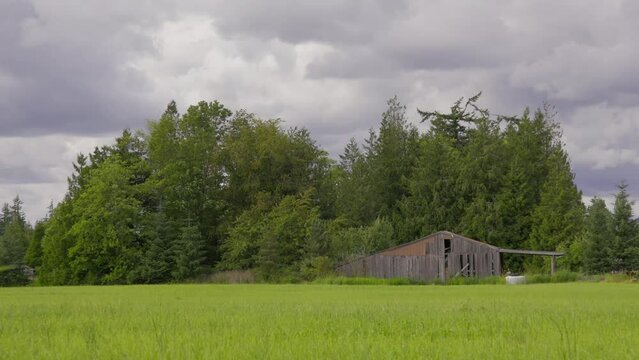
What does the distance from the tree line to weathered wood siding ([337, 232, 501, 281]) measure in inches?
90.4

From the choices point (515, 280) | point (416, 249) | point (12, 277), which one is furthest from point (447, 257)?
point (12, 277)

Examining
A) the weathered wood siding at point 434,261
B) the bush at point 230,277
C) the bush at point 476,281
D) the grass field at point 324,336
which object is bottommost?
the grass field at point 324,336

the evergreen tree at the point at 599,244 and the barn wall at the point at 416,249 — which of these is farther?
the barn wall at the point at 416,249

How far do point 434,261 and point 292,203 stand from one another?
→ 13.1 meters

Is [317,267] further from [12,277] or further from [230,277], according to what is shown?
[12,277]

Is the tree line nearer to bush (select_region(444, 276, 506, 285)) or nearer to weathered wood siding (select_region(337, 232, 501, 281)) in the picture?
weathered wood siding (select_region(337, 232, 501, 281))

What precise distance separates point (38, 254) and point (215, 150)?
25351 mm

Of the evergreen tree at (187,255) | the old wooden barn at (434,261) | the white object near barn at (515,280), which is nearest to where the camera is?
the white object near barn at (515,280)

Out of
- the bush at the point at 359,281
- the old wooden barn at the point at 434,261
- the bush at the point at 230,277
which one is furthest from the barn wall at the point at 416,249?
the bush at the point at 230,277

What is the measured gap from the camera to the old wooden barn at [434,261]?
5694 centimetres

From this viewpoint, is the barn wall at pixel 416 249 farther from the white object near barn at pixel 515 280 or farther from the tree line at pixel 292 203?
the white object near barn at pixel 515 280

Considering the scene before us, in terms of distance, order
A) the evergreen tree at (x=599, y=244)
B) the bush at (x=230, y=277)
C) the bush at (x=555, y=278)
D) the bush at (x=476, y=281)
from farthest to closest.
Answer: the bush at (x=230, y=277) → the evergreen tree at (x=599, y=244) → the bush at (x=476, y=281) → the bush at (x=555, y=278)

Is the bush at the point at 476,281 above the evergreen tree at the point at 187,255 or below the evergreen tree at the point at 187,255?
below

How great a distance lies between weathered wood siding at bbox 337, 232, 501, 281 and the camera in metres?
56.9
